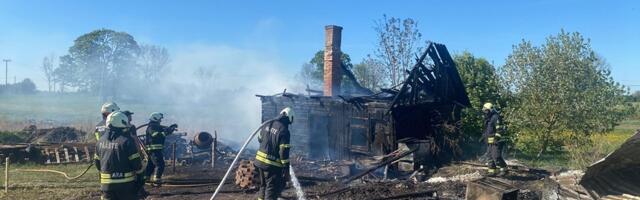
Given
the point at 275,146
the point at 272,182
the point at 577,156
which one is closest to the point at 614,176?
the point at 275,146

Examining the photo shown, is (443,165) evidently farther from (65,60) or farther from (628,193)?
(65,60)

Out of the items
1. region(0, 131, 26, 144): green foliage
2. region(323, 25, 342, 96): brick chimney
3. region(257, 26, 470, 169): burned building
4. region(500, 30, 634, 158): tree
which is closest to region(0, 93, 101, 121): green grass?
region(0, 131, 26, 144): green foliage

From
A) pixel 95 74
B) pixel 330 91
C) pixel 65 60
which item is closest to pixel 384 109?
pixel 330 91

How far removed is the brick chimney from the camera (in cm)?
1883

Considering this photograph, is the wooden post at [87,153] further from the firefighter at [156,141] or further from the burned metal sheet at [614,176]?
the burned metal sheet at [614,176]

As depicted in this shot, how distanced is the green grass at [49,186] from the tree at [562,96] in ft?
45.0

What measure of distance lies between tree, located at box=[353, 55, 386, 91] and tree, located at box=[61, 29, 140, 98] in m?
26.5

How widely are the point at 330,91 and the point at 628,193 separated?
1424 cm

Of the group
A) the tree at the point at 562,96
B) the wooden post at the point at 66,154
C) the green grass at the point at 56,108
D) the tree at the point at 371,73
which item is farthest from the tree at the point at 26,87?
the tree at the point at 562,96

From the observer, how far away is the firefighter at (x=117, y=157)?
6832 millimetres

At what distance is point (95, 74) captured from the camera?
51031 mm

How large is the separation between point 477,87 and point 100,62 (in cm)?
4263

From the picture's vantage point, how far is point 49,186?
12258 mm

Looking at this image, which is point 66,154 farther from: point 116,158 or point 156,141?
point 116,158
